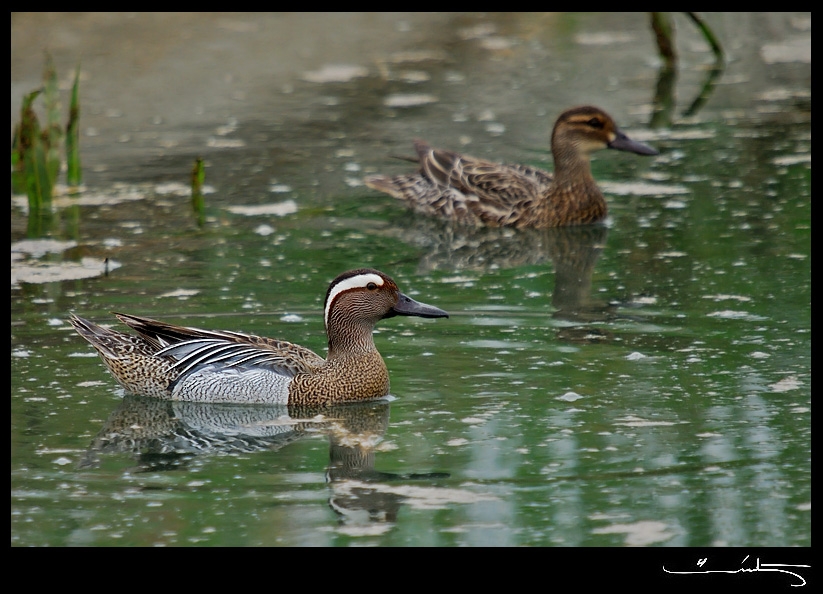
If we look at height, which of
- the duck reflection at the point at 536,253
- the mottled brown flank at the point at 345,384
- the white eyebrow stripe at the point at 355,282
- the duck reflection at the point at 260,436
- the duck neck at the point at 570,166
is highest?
the duck neck at the point at 570,166

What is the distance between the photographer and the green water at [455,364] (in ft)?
23.2

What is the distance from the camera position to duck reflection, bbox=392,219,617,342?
422 inches


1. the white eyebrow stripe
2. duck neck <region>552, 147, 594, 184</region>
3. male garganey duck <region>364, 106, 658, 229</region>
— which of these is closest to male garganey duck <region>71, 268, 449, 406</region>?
the white eyebrow stripe

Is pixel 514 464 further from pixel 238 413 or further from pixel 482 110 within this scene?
pixel 482 110

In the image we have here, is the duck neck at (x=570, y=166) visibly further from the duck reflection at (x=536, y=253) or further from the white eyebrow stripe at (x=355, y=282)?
the white eyebrow stripe at (x=355, y=282)

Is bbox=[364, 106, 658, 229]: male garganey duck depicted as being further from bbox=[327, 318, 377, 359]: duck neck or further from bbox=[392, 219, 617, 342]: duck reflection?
bbox=[327, 318, 377, 359]: duck neck

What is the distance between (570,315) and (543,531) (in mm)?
3843

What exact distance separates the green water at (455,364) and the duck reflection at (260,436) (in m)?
0.02

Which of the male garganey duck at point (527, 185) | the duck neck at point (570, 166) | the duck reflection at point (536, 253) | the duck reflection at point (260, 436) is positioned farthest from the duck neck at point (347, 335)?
the duck neck at point (570, 166)

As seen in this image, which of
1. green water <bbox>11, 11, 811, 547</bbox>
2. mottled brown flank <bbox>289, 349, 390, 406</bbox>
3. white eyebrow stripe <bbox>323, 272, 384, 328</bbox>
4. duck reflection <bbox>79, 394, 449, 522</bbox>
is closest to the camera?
green water <bbox>11, 11, 811, 547</bbox>

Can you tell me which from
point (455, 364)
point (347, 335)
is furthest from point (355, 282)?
point (455, 364)

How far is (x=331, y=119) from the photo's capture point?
16.6 meters

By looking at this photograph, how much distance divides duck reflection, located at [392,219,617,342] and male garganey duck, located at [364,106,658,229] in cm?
14
